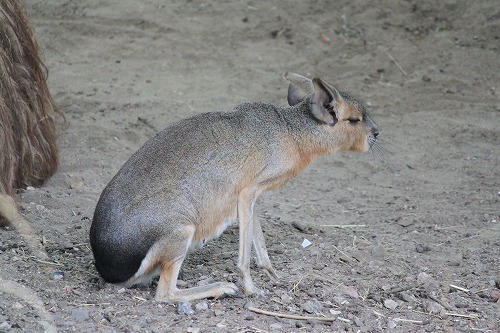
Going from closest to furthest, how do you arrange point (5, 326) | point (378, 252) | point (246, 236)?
point (5, 326), point (246, 236), point (378, 252)

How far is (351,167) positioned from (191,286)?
3.03m

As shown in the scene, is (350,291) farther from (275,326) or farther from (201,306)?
(201,306)

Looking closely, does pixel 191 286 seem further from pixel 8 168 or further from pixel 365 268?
pixel 8 168

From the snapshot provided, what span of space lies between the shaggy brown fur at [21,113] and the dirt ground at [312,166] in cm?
19

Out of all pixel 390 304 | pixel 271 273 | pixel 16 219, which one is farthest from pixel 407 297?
pixel 16 219

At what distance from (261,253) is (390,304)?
90cm

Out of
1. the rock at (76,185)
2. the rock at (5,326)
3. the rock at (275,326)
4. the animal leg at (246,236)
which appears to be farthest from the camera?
the rock at (76,185)

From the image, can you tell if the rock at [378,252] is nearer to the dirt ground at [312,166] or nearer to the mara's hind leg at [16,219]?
the dirt ground at [312,166]

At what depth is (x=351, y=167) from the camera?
7766 mm

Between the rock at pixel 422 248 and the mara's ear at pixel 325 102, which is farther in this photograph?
the rock at pixel 422 248

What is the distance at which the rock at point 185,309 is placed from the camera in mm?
4645

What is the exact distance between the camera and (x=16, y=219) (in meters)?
5.62

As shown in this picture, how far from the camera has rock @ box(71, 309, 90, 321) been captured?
4430 millimetres

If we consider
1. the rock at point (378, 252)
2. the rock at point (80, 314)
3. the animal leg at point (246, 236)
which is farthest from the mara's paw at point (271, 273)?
the rock at point (80, 314)
